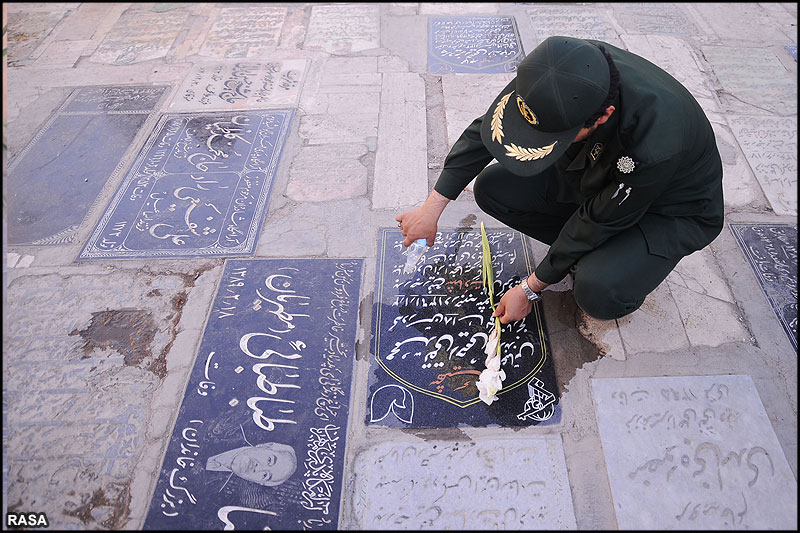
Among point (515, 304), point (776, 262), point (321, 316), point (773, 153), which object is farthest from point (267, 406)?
point (773, 153)

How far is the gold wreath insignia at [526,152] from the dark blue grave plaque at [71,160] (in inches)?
96.3

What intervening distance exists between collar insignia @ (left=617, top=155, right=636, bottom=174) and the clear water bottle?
1.10 m

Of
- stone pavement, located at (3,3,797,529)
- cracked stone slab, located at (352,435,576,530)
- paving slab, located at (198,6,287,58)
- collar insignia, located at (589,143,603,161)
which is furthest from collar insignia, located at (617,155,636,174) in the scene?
paving slab, located at (198,6,287,58)

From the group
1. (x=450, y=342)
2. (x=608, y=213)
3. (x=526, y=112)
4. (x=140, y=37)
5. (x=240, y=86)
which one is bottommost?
(x=450, y=342)

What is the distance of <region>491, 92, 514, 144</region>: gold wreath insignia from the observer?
194 centimetres

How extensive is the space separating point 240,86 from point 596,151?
2.92 m

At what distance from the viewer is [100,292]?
271 cm

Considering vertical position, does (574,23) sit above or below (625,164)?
below

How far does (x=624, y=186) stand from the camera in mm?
1912

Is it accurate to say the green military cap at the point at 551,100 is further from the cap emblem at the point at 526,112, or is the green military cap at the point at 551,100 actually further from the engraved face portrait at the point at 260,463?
the engraved face portrait at the point at 260,463

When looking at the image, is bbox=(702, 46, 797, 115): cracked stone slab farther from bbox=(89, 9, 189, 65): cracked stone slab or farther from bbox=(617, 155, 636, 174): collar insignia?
bbox=(89, 9, 189, 65): cracked stone slab

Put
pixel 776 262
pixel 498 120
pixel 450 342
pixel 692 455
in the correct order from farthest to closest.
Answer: pixel 776 262 < pixel 450 342 < pixel 692 455 < pixel 498 120

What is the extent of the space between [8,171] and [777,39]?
5860 millimetres

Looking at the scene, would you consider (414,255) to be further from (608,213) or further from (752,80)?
(752,80)
